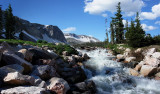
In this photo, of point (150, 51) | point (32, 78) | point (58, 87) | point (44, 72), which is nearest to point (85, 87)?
point (58, 87)

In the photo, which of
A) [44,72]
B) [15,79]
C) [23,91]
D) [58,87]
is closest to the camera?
[23,91]

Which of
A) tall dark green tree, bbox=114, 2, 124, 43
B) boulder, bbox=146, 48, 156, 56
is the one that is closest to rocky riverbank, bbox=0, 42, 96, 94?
boulder, bbox=146, 48, 156, 56

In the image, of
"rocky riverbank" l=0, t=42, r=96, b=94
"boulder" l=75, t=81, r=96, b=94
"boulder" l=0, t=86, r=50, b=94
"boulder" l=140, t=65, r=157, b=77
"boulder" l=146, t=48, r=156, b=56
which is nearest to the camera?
"boulder" l=0, t=86, r=50, b=94

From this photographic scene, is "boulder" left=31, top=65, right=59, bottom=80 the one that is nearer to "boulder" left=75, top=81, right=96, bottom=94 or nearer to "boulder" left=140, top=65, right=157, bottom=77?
"boulder" left=75, top=81, right=96, bottom=94

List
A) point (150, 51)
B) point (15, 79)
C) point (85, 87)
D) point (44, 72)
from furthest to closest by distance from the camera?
1. point (150, 51)
2. point (85, 87)
3. point (44, 72)
4. point (15, 79)

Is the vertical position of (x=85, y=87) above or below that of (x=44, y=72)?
below

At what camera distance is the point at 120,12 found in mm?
→ 42719

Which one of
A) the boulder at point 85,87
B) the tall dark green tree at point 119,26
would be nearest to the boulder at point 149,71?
the boulder at point 85,87

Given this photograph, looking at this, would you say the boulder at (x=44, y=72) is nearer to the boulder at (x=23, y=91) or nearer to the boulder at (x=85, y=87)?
the boulder at (x=85, y=87)

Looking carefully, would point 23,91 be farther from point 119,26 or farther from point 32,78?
point 119,26

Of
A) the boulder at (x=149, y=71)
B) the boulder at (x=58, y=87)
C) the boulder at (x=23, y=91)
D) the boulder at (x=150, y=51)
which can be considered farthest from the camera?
the boulder at (x=150, y=51)

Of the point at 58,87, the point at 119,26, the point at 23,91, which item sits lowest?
the point at 58,87

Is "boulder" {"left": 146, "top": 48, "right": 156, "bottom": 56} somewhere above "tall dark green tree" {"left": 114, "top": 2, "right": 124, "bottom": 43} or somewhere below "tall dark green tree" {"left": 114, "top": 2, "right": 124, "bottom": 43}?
below

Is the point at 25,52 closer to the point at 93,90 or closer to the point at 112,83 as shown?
the point at 93,90
